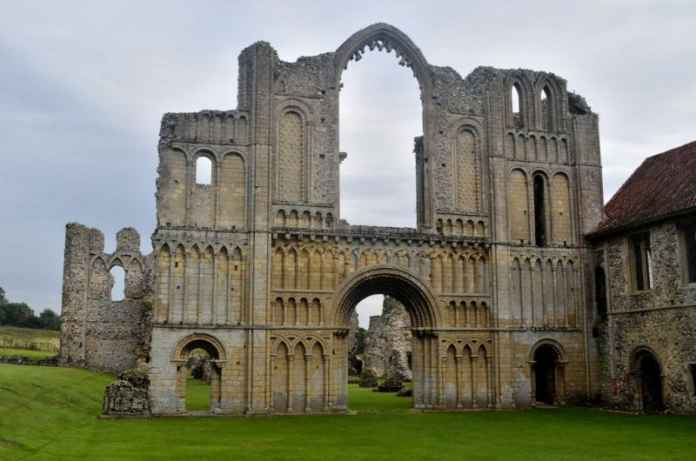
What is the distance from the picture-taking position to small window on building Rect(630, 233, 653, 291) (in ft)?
88.7

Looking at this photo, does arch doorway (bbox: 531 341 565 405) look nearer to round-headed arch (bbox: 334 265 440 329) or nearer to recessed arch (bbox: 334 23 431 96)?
round-headed arch (bbox: 334 265 440 329)

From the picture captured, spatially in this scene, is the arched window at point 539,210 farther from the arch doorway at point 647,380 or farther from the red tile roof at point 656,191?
the arch doorway at point 647,380

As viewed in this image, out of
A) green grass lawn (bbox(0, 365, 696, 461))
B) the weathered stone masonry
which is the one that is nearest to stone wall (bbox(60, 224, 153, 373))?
green grass lawn (bbox(0, 365, 696, 461))

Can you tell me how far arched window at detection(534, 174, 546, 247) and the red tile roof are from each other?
80.6 inches

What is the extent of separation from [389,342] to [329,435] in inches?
940

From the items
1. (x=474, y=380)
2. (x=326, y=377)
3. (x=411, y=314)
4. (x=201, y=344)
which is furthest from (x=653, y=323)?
(x=201, y=344)

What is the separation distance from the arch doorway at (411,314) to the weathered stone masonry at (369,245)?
55mm

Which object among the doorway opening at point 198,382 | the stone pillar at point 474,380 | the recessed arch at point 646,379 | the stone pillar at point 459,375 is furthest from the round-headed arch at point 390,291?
the recessed arch at point 646,379

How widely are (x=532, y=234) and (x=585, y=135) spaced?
16.0 feet

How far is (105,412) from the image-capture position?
23406 millimetres

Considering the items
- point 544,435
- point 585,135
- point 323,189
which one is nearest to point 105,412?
point 323,189

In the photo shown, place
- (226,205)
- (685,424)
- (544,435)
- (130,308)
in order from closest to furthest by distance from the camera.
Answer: (544,435) → (685,424) → (226,205) → (130,308)

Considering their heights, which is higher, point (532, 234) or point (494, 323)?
point (532, 234)

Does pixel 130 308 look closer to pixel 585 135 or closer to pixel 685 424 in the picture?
pixel 585 135
